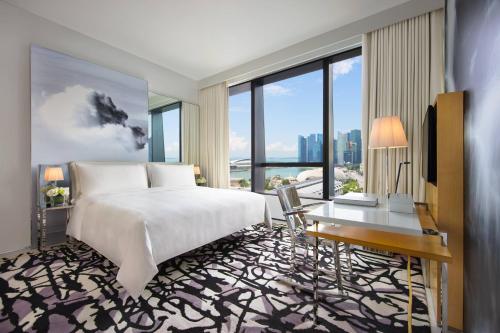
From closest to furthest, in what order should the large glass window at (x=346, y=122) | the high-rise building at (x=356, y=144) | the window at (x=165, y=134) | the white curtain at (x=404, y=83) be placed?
1. the white curtain at (x=404, y=83)
2. the high-rise building at (x=356, y=144)
3. the large glass window at (x=346, y=122)
4. the window at (x=165, y=134)

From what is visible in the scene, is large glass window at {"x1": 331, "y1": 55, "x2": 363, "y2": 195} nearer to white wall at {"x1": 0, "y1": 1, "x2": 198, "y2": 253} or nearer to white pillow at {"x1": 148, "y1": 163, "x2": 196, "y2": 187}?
white pillow at {"x1": 148, "y1": 163, "x2": 196, "y2": 187}

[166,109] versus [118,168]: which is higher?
[166,109]

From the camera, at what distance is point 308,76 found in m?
3.80

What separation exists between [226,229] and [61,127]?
2619 mm

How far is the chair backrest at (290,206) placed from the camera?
6.41 ft

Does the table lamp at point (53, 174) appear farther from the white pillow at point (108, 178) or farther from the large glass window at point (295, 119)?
the large glass window at point (295, 119)

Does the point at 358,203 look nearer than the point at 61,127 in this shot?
Yes

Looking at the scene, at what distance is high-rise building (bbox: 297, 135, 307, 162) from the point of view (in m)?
3.82

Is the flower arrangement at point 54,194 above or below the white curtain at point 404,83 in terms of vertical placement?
below

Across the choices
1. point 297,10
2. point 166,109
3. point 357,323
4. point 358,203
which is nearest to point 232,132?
point 166,109

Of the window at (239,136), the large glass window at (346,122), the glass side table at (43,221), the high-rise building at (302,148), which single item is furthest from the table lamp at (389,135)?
the glass side table at (43,221)

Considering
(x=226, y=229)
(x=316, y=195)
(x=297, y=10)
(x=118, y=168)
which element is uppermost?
(x=297, y=10)

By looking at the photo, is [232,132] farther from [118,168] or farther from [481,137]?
[481,137]

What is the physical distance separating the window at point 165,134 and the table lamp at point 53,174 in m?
1.40
